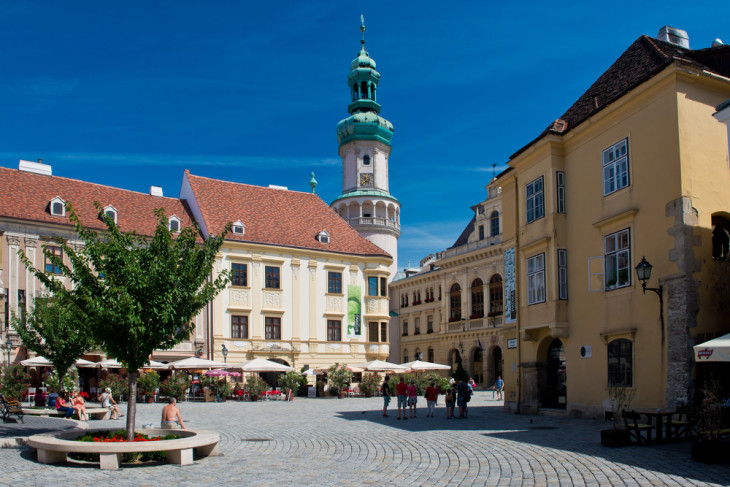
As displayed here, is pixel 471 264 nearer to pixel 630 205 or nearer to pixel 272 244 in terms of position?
pixel 272 244

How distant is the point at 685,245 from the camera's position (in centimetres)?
1714

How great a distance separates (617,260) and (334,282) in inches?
1202

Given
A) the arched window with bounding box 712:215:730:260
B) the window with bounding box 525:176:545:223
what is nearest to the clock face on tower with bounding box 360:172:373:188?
the window with bounding box 525:176:545:223

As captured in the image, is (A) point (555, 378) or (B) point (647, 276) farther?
(A) point (555, 378)

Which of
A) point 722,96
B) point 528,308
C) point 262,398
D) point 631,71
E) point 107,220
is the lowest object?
point 262,398

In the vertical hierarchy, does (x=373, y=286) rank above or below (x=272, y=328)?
above

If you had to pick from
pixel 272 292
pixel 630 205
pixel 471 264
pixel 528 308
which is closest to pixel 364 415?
pixel 528 308

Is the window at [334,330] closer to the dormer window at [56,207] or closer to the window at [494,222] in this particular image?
the window at [494,222]

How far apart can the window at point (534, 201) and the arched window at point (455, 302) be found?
35839 mm

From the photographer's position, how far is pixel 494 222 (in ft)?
180

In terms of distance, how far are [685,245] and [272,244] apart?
32.6m

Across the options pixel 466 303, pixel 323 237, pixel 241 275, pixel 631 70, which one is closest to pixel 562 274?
pixel 631 70

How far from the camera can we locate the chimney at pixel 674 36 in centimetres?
2317

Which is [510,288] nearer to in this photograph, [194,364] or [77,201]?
[194,364]
